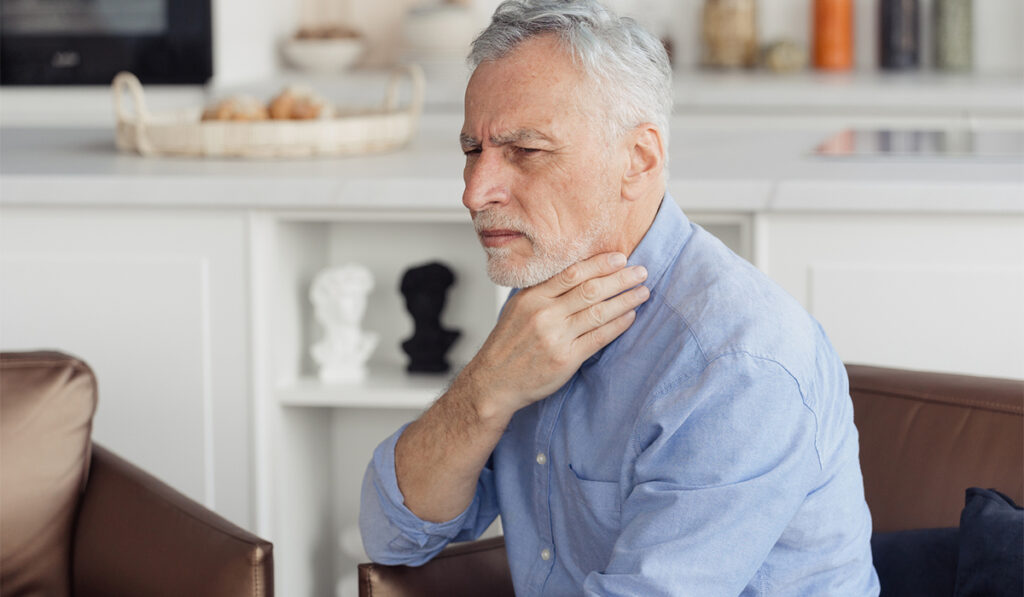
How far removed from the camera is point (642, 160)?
1173 millimetres

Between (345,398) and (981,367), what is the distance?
997 millimetres

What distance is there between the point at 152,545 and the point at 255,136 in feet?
2.92

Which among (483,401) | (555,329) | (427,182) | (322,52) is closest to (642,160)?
(555,329)

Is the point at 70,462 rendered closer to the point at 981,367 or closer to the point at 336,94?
the point at 981,367

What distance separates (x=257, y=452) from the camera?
1.98m

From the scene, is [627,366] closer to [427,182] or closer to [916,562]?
[916,562]

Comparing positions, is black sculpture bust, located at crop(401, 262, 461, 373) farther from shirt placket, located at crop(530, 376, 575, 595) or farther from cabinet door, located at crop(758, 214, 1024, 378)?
shirt placket, located at crop(530, 376, 575, 595)

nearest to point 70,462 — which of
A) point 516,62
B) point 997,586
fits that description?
point 516,62

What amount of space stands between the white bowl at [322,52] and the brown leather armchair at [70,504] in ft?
8.64

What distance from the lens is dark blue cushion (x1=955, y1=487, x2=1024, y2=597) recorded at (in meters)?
1.20

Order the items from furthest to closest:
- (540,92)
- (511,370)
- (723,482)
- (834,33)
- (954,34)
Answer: (834,33)
(954,34)
(511,370)
(540,92)
(723,482)

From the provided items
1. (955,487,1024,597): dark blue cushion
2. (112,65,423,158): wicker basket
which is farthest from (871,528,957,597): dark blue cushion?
(112,65,423,158): wicker basket

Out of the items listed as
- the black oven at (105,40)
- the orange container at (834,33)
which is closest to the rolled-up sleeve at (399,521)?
the black oven at (105,40)

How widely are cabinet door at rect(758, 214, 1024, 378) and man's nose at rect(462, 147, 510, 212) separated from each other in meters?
0.75
